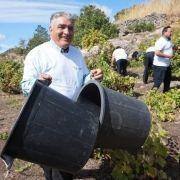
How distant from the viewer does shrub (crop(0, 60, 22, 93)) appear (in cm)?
1287

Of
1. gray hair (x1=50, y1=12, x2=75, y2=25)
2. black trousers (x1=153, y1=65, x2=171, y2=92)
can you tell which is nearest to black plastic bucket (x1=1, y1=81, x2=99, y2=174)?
gray hair (x1=50, y1=12, x2=75, y2=25)

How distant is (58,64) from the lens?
463 cm

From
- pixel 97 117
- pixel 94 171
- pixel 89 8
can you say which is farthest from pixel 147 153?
pixel 89 8

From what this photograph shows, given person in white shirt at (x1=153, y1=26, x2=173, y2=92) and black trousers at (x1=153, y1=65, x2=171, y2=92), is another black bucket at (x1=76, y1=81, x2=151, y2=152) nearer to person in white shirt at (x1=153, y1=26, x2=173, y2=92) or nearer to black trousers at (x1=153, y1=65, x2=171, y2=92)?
person in white shirt at (x1=153, y1=26, x2=173, y2=92)

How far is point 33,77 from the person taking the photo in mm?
4523

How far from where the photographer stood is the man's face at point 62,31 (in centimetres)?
456

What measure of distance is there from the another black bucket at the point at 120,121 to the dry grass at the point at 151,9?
83.2 feet

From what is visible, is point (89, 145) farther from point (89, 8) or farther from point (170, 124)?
point (89, 8)

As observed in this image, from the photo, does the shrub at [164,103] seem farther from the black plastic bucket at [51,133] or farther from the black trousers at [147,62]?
the black plastic bucket at [51,133]

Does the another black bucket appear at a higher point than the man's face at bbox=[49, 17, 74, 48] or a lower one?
lower

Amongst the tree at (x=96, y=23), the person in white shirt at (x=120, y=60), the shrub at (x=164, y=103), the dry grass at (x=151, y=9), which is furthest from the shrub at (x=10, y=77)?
the dry grass at (x=151, y=9)

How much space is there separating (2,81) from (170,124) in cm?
609

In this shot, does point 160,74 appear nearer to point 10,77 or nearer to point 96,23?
point 10,77

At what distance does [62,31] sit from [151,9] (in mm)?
30330
